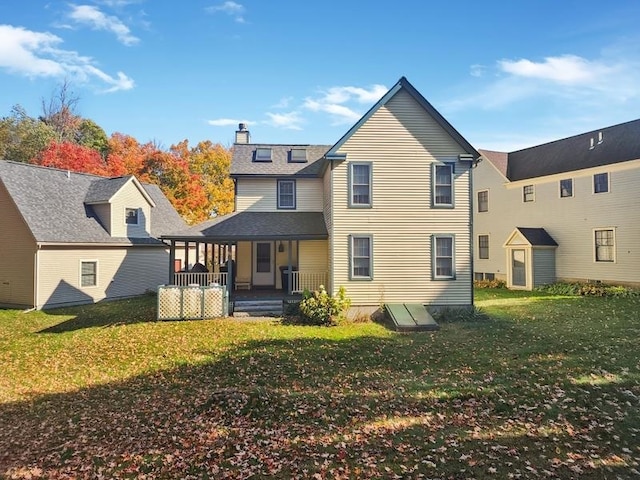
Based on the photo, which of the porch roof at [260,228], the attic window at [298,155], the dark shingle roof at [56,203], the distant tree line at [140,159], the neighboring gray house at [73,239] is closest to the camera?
the porch roof at [260,228]

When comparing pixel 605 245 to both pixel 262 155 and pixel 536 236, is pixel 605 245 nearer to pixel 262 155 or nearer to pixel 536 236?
pixel 536 236

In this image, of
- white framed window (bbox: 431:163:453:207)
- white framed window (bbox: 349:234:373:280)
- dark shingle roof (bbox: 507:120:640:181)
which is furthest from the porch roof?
dark shingle roof (bbox: 507:120:640:181)

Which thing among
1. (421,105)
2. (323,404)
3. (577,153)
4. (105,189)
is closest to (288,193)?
(421,105)

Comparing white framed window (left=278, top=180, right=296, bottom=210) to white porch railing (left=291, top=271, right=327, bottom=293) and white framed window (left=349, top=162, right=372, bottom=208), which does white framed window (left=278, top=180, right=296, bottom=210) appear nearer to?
white porch railing (left=291, top=271, right=327, bottom=293)

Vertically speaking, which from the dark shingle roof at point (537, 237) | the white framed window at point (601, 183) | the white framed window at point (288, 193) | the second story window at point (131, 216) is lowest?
the dark shingle roof at point (537, 237)

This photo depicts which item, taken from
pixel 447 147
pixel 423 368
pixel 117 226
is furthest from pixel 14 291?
pixel 447 147

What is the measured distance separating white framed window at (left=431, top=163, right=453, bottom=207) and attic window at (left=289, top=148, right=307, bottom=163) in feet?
22.2

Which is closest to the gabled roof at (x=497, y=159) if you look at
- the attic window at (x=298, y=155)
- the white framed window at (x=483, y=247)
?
the white framed window at (x=483, y=247)

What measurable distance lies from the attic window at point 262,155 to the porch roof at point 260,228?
9.35 ft

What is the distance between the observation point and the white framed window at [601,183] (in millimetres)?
19719

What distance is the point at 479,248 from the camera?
26.5 metres

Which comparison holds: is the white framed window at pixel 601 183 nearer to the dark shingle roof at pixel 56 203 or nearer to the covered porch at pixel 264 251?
the covered porch at pixel 264 251

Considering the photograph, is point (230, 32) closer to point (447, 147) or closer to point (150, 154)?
point (447, 147)

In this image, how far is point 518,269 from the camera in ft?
74.6
